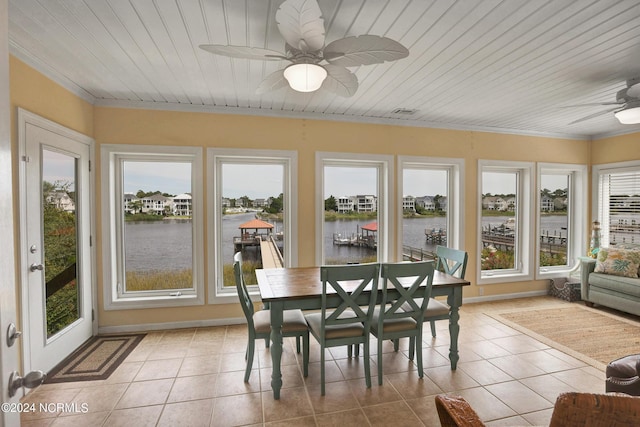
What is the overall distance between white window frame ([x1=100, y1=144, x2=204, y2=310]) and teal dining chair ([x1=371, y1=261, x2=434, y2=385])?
2.16 meters

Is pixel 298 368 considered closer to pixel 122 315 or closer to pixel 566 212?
pixel 122 315

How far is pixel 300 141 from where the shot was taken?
3791mm

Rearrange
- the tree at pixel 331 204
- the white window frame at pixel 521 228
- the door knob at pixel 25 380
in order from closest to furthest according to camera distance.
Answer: the door knob at pixel 25 380 < the tree at pixel 331 204 < the white window frame at pixel 521 228

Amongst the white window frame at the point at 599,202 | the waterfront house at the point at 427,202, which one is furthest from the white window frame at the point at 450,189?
the white window frame at the point at 599,202

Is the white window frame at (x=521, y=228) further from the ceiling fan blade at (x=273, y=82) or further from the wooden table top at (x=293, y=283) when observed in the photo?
the ceiling fan blade at (x=273, y=82)

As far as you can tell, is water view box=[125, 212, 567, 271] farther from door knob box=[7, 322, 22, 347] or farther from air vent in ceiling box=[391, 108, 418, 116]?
door knob box=[7, 322, 22, 347]

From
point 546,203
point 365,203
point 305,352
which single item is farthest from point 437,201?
point 305,352

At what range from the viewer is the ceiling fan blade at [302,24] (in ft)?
4.68

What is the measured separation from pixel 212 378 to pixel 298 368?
2.31ft

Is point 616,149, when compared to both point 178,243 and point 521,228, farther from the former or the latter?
point 178,243

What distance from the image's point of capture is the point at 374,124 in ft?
13.1

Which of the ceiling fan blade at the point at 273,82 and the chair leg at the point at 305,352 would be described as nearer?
the ceiling fan blade at the point at 273,82

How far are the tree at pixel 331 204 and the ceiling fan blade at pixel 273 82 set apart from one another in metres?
1.97

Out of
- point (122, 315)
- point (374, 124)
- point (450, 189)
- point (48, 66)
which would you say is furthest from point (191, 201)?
point (450, 189)
